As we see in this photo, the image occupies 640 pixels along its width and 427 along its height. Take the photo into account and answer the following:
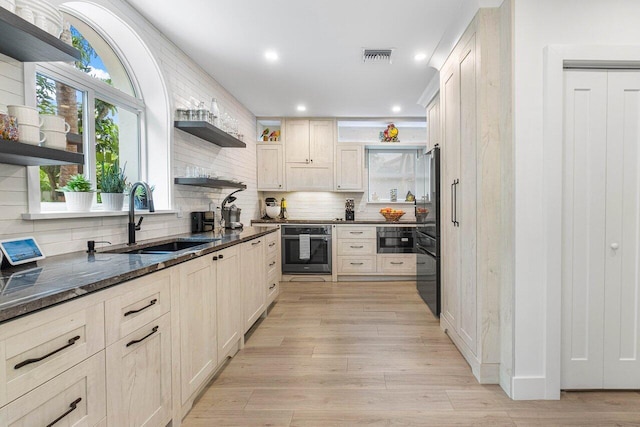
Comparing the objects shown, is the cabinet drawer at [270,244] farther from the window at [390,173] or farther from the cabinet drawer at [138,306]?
the window at [390,173]

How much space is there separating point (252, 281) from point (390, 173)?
11.8 ft

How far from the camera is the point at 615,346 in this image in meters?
2.01

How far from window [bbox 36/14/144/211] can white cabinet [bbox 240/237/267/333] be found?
3.82 feet

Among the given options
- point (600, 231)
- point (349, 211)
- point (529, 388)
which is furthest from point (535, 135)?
point (349, 211)

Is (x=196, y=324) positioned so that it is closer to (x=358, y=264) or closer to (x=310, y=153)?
(x=358, y=264)

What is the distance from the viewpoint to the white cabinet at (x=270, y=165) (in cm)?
539

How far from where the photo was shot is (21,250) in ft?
4.75

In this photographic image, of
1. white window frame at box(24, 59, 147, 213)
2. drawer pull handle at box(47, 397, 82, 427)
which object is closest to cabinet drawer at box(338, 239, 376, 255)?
white window frame at box(24, 59, 147, 213)

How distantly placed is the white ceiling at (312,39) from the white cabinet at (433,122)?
0.33m

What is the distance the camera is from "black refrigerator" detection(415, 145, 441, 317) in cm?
323

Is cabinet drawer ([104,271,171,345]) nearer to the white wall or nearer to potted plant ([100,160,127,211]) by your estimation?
potted plant ([100,160,127,211])

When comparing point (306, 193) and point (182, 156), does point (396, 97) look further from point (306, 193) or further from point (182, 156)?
point (182, 156)

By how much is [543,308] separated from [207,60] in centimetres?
355

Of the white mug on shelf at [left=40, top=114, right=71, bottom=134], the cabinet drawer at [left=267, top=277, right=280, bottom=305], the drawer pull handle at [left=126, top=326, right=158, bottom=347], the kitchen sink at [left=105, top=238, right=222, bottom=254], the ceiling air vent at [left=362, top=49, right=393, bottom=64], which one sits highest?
the ceiling air vent at [left=362, top=49, right=393, bottom=64]
